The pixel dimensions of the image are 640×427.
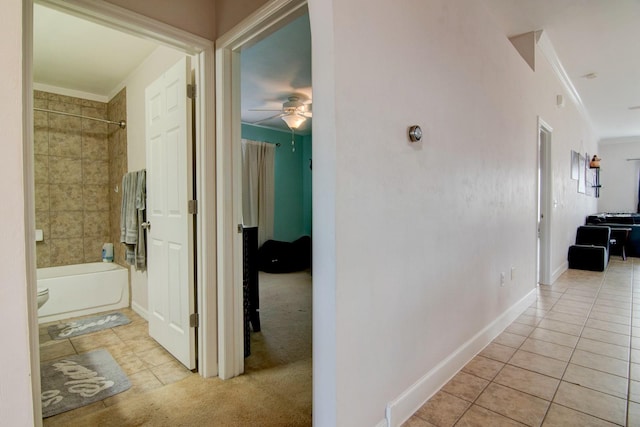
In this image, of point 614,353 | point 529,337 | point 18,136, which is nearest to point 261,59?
point 18,136

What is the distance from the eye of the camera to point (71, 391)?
191 cm

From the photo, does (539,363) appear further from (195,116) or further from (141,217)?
(141,217)

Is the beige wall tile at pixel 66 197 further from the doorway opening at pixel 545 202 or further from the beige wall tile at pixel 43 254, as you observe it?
the doorway opening at pixel 545 202

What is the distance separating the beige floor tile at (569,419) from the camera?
5.08 ft

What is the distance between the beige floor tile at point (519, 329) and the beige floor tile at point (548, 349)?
167 millimetres

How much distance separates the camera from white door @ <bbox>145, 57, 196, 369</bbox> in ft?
6.81

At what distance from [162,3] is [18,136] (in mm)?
1644

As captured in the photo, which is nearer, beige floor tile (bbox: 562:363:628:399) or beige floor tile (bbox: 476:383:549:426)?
beige floor tile (bbox: 476:383:549:426)

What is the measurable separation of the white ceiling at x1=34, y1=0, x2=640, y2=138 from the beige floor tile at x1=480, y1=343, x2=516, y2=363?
2.88 metres

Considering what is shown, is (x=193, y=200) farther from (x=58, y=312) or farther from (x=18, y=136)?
(x=58, y=312)

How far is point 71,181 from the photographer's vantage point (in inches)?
147

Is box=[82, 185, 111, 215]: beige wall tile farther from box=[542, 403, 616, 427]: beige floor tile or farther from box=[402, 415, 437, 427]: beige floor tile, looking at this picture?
box=[542, 403, 616, 427]: beige floor tile

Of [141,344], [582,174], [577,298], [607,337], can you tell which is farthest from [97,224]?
[582,174]

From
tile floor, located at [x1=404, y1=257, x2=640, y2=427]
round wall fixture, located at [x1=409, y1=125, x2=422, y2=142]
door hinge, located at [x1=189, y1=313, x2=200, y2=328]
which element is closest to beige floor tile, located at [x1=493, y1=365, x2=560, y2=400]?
tile floor, located at [x1=404, y1=257, x2=640, y2=427]
